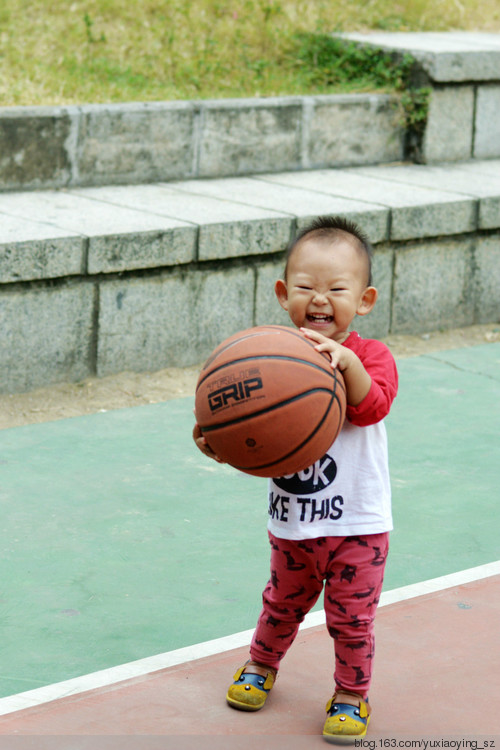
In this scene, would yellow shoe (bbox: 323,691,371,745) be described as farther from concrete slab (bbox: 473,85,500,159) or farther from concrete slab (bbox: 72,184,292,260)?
concrete slab (bbox: 473,85,500,159)

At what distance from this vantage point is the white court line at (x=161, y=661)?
301 cm

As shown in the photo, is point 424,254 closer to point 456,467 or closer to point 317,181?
point 317,181

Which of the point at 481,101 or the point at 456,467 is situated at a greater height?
the point at 481,101

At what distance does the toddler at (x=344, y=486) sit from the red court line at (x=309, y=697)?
0.14 m

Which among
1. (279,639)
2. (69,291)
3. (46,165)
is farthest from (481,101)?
(279,639)

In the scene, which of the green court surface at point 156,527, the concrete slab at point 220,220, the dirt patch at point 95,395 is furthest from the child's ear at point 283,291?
the concrete slab at point 220,220

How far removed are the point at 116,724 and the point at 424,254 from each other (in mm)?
5010

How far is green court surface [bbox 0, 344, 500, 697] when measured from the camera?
346 centimetres

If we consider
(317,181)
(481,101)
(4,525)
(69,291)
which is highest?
(481,101)

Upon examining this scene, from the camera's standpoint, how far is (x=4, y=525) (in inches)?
167

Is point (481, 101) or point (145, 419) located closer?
point (145, 419)

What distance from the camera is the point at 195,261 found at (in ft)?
20.5

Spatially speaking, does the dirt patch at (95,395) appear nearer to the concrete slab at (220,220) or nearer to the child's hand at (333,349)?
the concrete slab at (220,220)

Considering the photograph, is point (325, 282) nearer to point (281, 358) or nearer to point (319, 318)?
point (319, 318)
